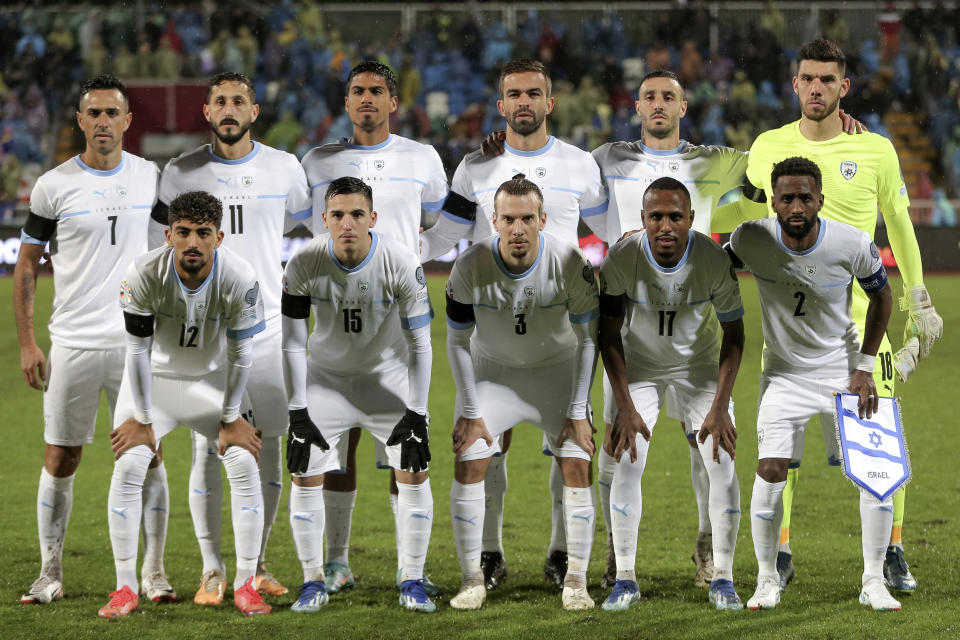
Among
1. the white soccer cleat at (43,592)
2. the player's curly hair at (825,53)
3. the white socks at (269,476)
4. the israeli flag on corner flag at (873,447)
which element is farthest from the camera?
the white socks at (269,476)

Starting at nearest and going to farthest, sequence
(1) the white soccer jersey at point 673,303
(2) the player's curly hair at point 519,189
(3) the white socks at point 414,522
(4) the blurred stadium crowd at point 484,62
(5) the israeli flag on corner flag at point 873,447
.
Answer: (5) the israeli flag on corner flag at point 873,447 → (2) the player's curly hair at point 519,189 → (1) the white soccer jersey at point 673,303 → (3) the white socks at point 414,522 → (4) the blurred stadium crowd at point 484,62

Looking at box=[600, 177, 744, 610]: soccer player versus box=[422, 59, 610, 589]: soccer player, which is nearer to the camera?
box=[600, 177, 744, 610]: soccer player

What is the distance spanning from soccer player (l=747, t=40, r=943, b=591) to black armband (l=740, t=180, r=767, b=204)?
0.04 m

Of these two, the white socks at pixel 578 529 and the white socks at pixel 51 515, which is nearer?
the white socks at pixel 578 529

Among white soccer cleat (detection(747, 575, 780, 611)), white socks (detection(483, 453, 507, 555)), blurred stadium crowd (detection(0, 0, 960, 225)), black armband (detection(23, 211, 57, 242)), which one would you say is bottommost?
white soccer cleat (detection(747, 575, 780, 611))

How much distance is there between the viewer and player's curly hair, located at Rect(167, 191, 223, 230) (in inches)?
206

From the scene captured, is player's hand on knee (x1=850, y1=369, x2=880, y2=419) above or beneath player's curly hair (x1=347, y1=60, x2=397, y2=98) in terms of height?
beneath

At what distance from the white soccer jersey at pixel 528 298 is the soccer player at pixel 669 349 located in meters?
0.15

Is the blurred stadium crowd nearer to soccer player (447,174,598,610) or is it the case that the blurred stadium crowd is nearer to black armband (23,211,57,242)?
black armband (23,211,57,242)

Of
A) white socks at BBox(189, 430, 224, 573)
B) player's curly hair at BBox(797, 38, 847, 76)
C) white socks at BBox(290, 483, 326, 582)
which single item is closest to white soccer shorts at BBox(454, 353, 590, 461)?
white socks at BBox(290, 483, 326, 582)

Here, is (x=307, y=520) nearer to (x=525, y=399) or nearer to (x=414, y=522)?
(x=414, y=522)

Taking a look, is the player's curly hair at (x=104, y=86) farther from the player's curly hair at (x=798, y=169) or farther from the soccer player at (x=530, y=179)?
the player's curly hair at (x=798, y=169)

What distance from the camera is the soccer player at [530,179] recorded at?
236 inches

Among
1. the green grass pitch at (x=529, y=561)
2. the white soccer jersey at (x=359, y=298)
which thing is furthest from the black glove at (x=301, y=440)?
the green grass pitch at (x=529, y=561)
